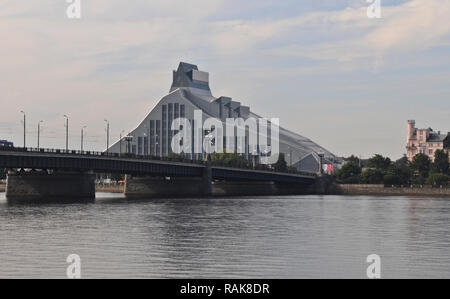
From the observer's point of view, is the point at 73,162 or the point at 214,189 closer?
A: the point at 73,162

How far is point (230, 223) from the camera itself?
64500mm

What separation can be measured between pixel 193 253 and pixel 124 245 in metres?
5.99

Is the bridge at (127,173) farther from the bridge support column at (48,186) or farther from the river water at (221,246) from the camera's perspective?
the river water at (221,246)

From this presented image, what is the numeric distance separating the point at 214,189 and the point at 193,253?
13333 cm

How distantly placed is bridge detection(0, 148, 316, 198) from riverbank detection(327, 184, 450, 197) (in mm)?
9773

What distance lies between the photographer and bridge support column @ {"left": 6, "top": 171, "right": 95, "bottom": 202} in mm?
122075

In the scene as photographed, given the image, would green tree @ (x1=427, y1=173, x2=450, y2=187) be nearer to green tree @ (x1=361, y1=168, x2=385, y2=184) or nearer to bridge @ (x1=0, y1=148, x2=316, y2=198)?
green tree @ (x1=361, y1=168, x2=385, y2=184)

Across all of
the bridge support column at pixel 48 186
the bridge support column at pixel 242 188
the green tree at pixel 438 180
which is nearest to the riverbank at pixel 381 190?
the green tree at pixel 438 180

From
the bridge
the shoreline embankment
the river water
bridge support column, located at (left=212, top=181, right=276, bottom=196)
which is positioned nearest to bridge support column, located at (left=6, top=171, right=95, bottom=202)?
the bridge
